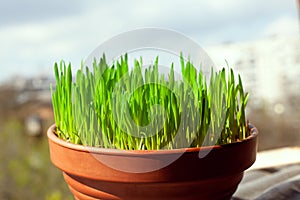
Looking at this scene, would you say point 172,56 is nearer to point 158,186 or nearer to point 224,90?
point 224,90

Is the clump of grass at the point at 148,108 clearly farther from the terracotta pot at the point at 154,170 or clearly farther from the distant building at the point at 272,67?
the distant building at the point at 272,67

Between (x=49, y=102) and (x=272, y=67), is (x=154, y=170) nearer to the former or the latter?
(x=49, y=102)

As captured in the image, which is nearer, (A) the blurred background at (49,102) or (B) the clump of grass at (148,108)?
(B) the clump of grass at (148,108)

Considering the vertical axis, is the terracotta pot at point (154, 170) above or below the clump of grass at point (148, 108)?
below

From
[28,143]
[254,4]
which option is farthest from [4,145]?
[254,4]

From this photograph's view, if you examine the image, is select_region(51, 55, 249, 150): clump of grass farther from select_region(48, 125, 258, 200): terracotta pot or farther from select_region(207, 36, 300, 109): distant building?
select_region(207, 36, 300, 109): distant building

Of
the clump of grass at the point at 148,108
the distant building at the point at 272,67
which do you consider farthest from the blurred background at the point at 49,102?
the clump of grass at the point at 148,108
